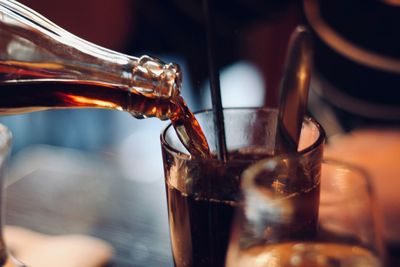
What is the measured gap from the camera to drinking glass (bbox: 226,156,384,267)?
0.30 metres

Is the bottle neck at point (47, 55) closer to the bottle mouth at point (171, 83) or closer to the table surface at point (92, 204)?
the bottle mouth at point (171, 83)

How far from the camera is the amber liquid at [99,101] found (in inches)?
17.6

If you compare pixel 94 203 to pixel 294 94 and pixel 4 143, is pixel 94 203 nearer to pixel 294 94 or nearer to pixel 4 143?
pixel 4 143

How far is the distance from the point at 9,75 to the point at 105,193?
354mm

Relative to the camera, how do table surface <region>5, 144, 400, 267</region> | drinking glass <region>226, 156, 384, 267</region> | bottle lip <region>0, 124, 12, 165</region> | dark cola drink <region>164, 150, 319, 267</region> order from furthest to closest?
1. table surface <region>5, 144, 400, 267</region>
2. bottle lip <region>0, 124, 12, 165</region>
3. dark cola drink <region>164, 150, 319, 267</region>
4. drinking glass <region>226, 156, 384, 267</region>

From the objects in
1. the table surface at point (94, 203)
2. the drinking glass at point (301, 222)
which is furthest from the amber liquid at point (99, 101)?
the table surface at point (94, 203)

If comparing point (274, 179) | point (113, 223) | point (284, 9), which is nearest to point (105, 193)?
point (113, 223)

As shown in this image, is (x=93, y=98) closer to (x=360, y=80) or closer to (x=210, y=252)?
(x=210, y=252)

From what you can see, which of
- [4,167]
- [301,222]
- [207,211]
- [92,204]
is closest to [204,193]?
[207,211]

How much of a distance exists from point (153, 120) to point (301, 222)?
176 centimetres

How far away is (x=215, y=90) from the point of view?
1.44 feet

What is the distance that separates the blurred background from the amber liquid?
72mm

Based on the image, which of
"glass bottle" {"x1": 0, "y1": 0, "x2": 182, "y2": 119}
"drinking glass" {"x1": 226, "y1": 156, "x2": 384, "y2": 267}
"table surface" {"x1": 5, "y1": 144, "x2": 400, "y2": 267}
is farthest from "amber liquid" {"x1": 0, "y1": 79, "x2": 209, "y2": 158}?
"table surface" {"x1": 5, "y1": 144, "x2": 400, "y2": 267}

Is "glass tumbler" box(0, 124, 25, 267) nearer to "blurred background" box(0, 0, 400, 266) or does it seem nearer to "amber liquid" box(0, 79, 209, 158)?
"amber liquid" box(0, 79, 209, 158)
